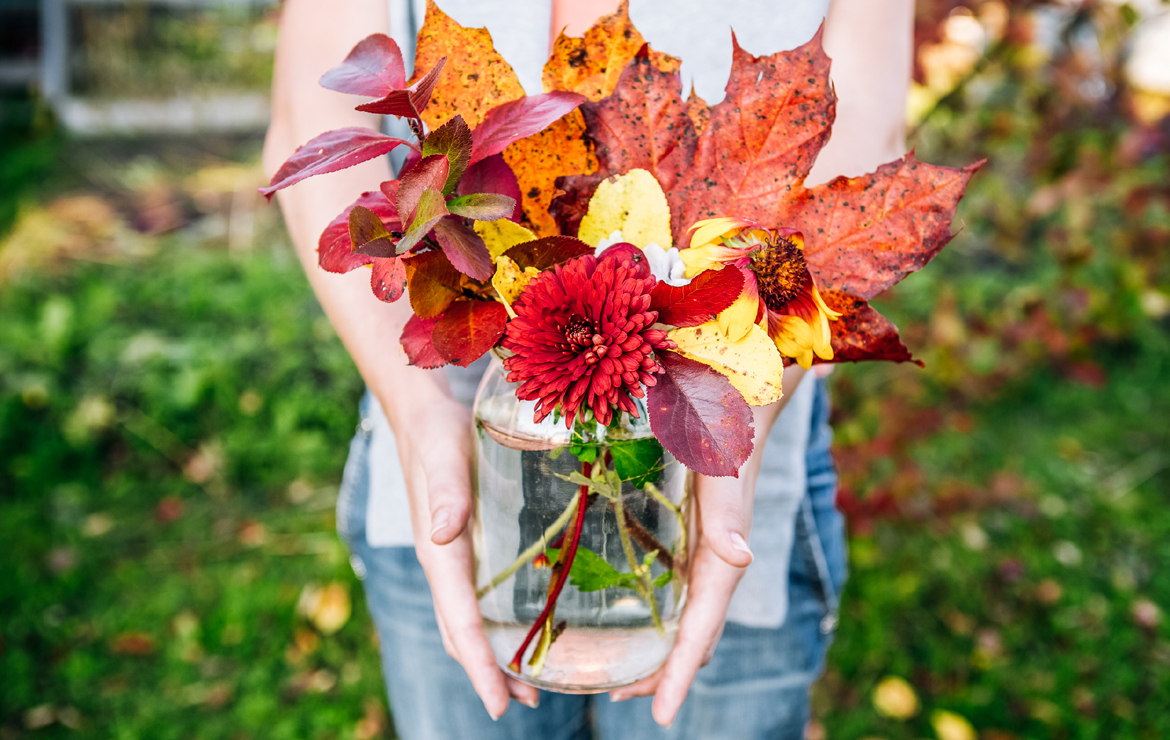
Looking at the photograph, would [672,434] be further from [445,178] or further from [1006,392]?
[1006,392]

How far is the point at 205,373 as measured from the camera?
8.02 feet

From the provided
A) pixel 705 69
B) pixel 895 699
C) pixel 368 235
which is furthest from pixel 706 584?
pixel 895 699

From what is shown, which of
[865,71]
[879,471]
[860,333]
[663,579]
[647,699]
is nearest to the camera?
[860,333]

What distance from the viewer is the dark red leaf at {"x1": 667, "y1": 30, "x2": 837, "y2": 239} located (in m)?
0.58

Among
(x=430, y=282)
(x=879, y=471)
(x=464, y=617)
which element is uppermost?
(x=430, y=282)

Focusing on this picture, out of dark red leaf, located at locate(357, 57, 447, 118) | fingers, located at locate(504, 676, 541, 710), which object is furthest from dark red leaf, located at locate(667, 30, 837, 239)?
fingers, located at locate(504, 676, 541, 710)

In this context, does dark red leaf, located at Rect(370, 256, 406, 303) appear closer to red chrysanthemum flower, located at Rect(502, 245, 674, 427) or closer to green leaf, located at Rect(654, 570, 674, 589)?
red chrysanthemum flower, located at Rect(502, 245, 674, 427)

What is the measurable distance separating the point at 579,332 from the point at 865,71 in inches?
21.9

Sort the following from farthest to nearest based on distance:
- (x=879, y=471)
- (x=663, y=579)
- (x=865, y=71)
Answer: (x=879, y=471) < (x=865, y=71) < (x=663, y=579)

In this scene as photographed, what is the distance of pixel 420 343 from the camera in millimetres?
594

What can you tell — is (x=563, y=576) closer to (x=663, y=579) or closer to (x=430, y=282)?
(x=663, y=579)

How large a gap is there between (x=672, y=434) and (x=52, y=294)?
10.1 ft

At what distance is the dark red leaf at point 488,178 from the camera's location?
22.5 inches

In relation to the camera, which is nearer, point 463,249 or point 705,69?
point 463,249
